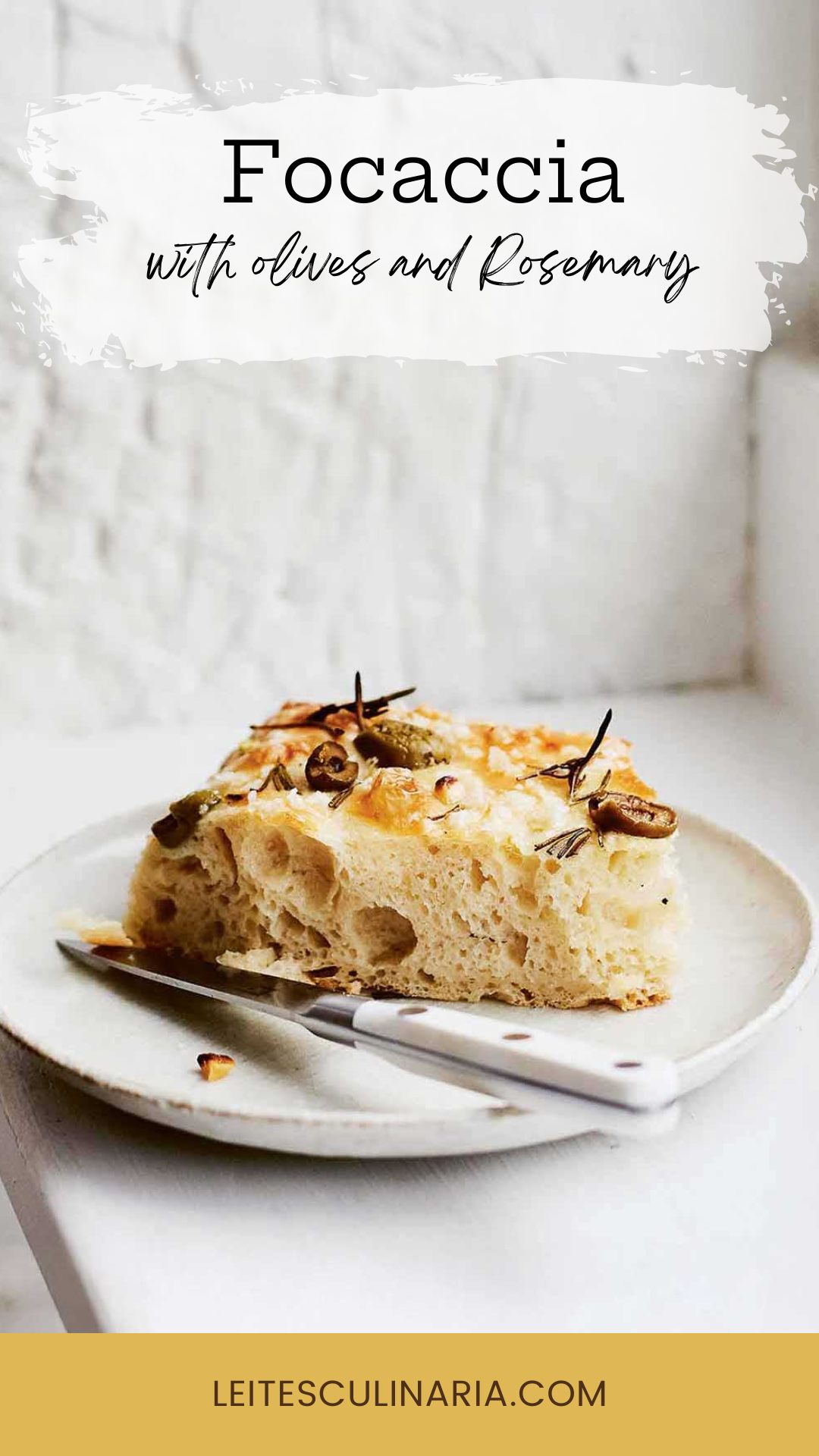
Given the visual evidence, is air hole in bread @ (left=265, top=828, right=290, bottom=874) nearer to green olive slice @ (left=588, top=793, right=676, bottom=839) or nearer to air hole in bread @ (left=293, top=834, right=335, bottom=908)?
air hole in bread @ (left=293, top=834, right=335, bottom=908)

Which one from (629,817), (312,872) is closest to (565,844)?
(629,817)

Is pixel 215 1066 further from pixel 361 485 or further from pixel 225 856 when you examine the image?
pixel 361 485

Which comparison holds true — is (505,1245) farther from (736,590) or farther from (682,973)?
(736,590)

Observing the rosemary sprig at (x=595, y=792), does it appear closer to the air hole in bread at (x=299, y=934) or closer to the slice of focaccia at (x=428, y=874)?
the slice of focaccia at (x=428, y=874)

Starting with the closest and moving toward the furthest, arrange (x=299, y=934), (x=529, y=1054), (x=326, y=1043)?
(x=529, y=1054)
(x=326, y=1043)
(x=299, y=934)

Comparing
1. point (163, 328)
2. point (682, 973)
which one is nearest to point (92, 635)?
point (163, 328)
